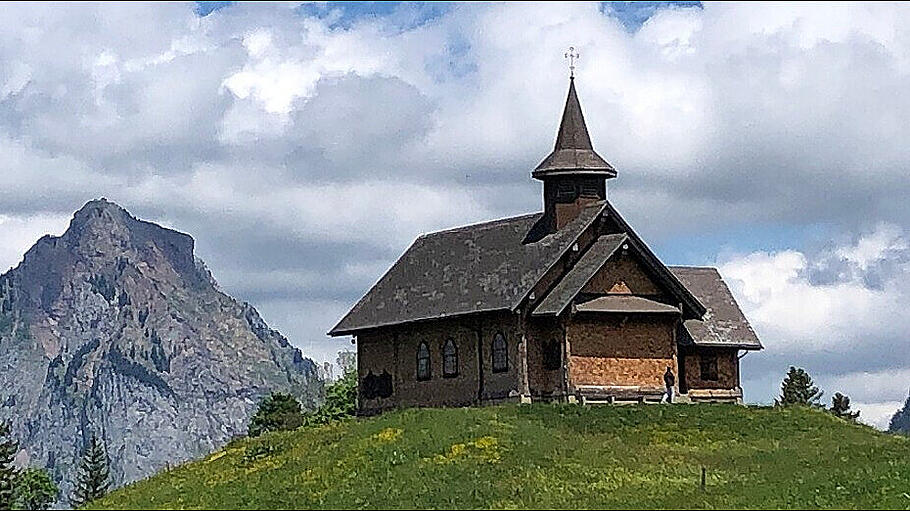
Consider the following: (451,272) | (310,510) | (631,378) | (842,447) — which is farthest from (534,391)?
(310,510)

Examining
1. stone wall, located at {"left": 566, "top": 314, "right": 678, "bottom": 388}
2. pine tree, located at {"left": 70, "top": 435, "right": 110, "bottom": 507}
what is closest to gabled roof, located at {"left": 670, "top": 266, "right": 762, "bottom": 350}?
stone wall, located at {"left": 566, "top": 314, "right": 678, "bottom": 388}

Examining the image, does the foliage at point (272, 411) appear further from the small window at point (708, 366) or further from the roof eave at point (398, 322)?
the small window at point (708, 366)

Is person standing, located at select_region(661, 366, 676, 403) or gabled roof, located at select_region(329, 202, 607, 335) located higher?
gabled roof, located at select_region(329, 202, 607, 335)

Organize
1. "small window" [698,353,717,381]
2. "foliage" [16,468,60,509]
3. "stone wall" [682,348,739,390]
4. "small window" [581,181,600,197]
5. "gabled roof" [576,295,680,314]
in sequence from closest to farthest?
"gabled roof" [576,295,680,314] < "small window" [581,181,600,197] < "stone wall" [682,348,739,390] < "small window" [698,353,717,381] < "foliage" [16,468,60,509]

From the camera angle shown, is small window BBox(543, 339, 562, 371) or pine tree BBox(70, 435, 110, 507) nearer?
small window BBox(543, 339, 562, 371)

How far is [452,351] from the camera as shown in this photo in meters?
72.6

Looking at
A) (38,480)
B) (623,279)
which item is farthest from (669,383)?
(38,480)

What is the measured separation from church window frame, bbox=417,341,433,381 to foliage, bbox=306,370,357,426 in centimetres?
3222

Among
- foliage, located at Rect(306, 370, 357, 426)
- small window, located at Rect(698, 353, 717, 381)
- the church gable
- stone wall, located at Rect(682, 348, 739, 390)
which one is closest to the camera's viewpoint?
the church gable

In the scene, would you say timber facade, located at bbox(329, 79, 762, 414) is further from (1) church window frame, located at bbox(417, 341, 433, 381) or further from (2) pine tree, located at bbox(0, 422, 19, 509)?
(2) pine tree, located at bbox(0, 422, 19, 509)

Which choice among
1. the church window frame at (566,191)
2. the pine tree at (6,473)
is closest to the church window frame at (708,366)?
the church window frame at (566,191)

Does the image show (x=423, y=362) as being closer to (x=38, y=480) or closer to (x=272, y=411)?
(x=38, y=480)

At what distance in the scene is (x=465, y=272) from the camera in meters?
74.2

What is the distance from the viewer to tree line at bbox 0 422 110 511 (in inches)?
3531
